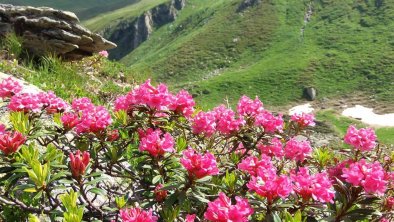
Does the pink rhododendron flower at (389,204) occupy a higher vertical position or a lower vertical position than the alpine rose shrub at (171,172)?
lower

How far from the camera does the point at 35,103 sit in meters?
5.78

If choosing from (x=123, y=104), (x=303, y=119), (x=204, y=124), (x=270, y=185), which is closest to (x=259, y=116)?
(x=204, y=124)

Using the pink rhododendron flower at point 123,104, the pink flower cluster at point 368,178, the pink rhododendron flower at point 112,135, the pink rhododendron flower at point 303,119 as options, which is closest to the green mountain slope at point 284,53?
the pink rhododendron flower at point 303,119

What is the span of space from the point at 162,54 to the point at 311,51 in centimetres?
5778

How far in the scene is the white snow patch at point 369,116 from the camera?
10006 centimetres

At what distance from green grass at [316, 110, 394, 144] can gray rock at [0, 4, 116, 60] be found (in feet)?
265

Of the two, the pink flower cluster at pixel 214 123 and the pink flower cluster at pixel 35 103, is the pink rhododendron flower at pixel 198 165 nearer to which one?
the pink flower cluster at pixel 214 123

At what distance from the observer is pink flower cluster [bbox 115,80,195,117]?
5.40 m

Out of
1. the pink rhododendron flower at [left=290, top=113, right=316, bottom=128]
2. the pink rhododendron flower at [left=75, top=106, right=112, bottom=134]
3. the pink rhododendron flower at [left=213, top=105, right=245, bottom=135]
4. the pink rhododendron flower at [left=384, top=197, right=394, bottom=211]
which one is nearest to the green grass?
the pink rhododendron flower at [left=290, top=113, right=316, bottom=128]

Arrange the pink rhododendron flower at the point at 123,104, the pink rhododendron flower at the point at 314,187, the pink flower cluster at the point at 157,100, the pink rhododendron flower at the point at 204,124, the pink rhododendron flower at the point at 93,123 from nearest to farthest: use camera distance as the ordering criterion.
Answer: the pink rhododendron flower at the point at 314,187
the pink rhododendron flower at the point at 93,123
the pink flower cluster at the point at 157,100
the pink rhododendron flower at the point at 204,124
the pink rhododendron flower at the point at 123,104

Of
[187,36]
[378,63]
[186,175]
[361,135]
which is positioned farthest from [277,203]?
[187,36]

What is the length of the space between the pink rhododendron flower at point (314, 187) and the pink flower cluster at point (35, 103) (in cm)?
360

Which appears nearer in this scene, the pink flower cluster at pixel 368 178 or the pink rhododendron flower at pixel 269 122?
the pink flower cluster at pixel 368 178

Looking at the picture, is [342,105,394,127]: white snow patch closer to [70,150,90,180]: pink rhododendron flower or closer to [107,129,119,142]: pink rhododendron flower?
[107,129,119,142]: pink rhododendron flower
